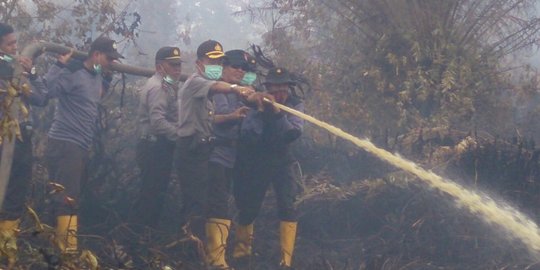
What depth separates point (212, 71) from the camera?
262 inches

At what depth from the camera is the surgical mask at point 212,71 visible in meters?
6.64

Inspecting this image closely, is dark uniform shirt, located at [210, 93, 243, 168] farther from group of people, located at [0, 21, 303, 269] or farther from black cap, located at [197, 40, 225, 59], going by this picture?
black cap, located at [197, 40, 225, 59]

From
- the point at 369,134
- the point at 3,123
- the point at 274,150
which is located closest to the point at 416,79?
A: the point at 369,134

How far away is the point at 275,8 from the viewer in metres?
12.1

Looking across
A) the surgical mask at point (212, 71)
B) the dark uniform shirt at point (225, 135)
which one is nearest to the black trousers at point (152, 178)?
the dark uniform shirt at point (225, 135)

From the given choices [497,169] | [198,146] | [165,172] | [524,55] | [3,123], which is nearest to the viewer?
[3,123]

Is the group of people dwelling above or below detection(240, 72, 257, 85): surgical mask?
below

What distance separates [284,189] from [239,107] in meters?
0.94

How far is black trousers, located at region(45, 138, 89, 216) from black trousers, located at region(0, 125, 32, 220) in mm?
219

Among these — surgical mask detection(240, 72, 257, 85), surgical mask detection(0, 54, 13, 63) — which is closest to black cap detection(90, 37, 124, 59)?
surgical mask detection(0, 54, 13, 63)

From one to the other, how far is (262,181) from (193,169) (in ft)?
2.26

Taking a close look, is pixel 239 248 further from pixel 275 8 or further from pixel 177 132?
pixel 275 8

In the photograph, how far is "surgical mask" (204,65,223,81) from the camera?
6641 millimetres

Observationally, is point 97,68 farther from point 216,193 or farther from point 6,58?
point 216,193
